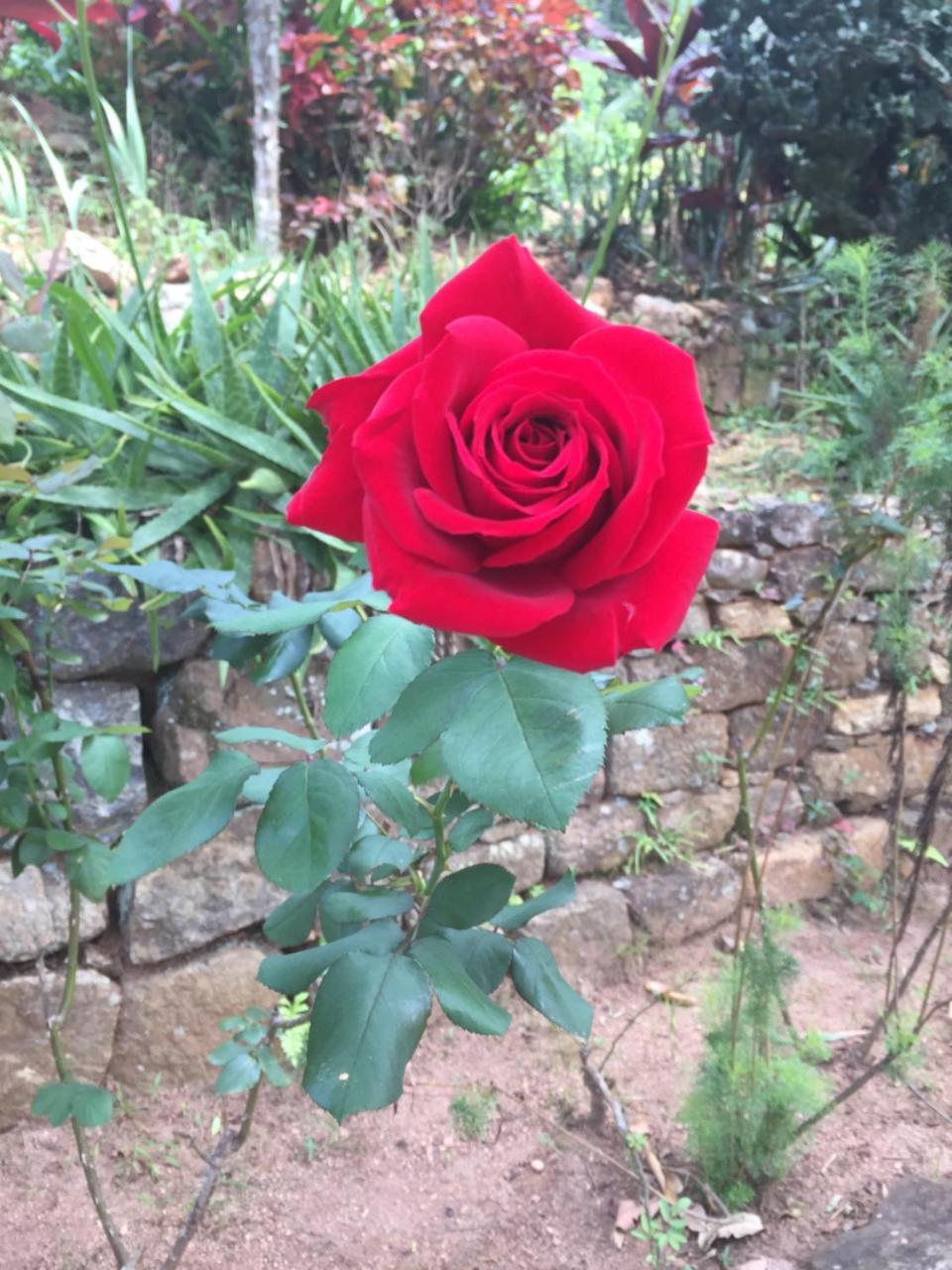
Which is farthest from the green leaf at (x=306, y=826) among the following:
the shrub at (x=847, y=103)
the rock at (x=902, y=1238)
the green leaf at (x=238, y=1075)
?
the shrub at (x=847, y=103)

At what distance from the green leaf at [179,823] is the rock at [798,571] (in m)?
2.06

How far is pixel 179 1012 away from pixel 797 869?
5.39 ft

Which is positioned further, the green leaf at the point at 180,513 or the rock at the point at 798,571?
the rock at the point at 798,571

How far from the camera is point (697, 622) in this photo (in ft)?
8.31

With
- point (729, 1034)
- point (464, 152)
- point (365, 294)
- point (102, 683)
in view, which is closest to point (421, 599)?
point (729, 1034)

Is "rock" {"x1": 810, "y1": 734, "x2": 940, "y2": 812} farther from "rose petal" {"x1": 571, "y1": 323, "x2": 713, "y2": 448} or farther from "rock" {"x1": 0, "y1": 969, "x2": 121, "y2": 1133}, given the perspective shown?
"rose petal" {"x1": 571, "y1": 323, "x2": 713, "y2": 448}

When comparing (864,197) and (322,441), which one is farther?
(864,197)

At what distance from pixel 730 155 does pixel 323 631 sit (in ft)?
12.3

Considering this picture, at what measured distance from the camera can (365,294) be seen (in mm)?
2432

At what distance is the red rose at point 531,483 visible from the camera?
524 mm

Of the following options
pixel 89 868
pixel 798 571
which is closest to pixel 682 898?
pixel 798 571

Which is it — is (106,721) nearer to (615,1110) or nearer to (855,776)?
(615,1110)

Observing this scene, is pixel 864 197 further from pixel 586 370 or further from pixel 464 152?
pixel 586 370

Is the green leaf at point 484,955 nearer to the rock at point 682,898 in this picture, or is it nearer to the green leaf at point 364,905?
the green leaf at point 364,905
